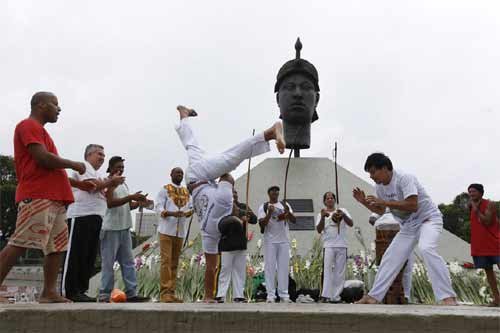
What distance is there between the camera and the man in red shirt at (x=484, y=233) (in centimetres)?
642

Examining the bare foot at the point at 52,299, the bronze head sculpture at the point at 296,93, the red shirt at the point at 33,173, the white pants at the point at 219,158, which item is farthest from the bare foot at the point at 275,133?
the bronze head sculpture at the point at 296,93

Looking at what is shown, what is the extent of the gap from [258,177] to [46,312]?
39.7ft

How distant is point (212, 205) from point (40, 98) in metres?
1.65

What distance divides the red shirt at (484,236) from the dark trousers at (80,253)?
14.1 ft

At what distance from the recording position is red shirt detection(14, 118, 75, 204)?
A: 3.84 metres

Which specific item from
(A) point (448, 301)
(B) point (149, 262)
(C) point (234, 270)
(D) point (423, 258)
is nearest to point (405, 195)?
(D) point (423, 258)

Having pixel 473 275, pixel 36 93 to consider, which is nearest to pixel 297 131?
pixel 473 275

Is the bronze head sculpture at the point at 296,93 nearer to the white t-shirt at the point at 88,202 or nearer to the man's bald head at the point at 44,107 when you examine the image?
the white t-shirt at the point at 88,202

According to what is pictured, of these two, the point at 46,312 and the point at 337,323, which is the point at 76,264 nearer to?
the point at 46,312

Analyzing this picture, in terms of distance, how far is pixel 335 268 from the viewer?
24.4ft

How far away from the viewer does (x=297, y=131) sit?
47.4 ft

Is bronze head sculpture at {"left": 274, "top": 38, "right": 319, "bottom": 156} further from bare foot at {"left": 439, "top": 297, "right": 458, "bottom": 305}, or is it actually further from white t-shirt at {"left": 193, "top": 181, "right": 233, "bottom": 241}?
bare foot at {"left": 439, "top": 297, "right": 458, "bottom": 305}

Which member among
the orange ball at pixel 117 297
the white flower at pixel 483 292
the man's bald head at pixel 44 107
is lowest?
the orange ball at pixel 117 297

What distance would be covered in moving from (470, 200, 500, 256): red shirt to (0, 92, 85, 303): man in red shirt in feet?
15.4
